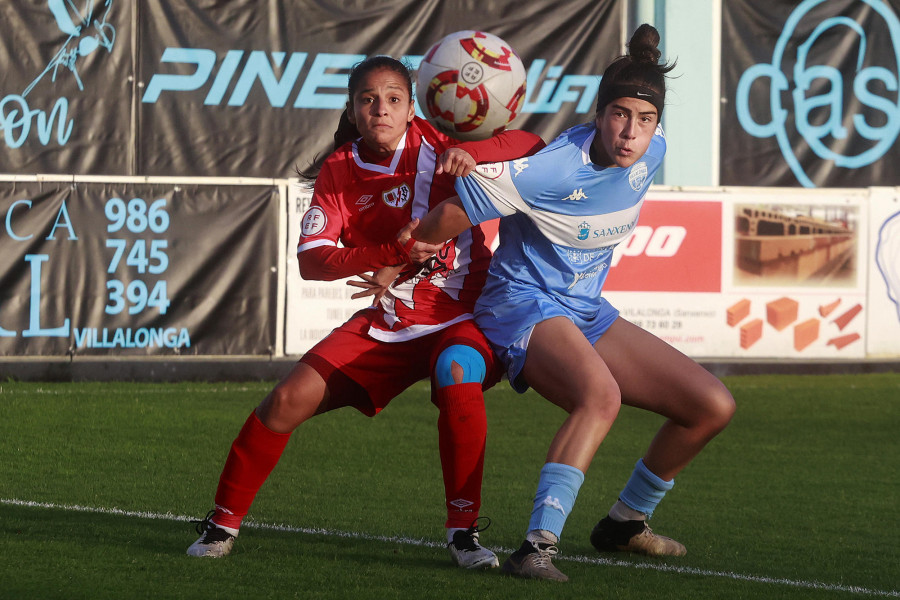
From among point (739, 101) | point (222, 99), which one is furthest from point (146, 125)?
point (739, 101)

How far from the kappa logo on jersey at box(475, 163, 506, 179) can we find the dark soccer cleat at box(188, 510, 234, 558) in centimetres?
152

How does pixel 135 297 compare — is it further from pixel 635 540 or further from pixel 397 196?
pixel 635 540

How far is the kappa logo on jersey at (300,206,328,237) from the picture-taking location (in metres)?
4.35

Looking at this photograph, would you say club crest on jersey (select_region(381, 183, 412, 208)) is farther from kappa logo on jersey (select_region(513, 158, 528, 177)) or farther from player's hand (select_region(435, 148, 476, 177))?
kappa logo on jersey (select_region(513, 158, 528, 177))

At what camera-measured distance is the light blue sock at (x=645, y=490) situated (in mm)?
4617

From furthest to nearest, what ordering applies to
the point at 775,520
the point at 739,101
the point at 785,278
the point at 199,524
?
the point at 739,101
the point at 785,278
the point at 775,520
the point at 199,524

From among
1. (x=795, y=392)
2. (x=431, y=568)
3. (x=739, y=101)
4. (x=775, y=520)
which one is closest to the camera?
(x=431, y=568)

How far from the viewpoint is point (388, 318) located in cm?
446

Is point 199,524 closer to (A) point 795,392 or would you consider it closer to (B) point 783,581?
(B) point 783,581

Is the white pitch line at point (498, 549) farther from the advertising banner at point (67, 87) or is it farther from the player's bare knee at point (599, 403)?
the advertising banner at point (67, 87)

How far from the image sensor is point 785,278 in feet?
35.6

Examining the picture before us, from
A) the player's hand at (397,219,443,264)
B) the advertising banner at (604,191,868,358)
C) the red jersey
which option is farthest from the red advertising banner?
the player's hand at (397,219,443,264)

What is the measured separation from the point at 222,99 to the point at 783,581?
8220mm

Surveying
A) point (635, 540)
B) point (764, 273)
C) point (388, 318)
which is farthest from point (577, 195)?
point (764, 273)
